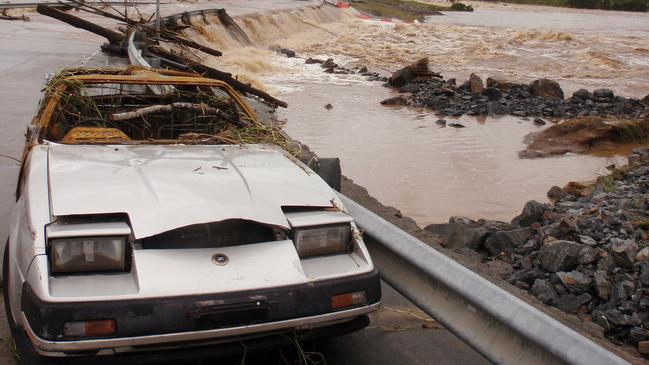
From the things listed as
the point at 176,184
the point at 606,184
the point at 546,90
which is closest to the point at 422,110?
the point at 546,90

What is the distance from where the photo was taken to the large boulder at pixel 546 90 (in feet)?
74.2

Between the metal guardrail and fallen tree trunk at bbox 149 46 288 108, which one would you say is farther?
fallen tree trunk at bbox 149 46 288 108

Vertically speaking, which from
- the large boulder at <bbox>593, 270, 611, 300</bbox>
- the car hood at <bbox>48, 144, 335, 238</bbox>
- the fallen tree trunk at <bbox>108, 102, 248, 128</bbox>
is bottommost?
the large boulder at <bbox>593, 270, 611, 300</bbox>

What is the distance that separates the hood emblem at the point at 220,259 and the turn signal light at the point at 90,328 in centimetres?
58

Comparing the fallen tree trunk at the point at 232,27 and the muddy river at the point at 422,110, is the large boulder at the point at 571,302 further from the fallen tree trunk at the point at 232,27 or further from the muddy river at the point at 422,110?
the fallen tree trunk at the point at 232,27

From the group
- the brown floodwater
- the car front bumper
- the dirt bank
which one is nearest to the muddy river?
the brown floodwater

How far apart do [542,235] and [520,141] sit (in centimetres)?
959


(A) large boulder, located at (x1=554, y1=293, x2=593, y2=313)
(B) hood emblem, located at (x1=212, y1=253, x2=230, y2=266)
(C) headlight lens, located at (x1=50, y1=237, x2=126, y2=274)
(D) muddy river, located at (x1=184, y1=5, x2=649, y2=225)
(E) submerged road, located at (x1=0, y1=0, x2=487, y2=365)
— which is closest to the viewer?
(C) headlight lens, located at (x1=50, y1=237, x2=126, y2=274)

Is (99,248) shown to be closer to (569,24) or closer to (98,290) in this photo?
(98,290)

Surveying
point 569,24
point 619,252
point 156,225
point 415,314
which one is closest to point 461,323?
point 415,314

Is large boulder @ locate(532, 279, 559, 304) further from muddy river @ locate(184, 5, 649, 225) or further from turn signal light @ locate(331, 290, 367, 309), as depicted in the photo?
muddy river @ locate(184, 5, 649, 225)

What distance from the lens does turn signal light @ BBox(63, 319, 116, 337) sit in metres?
3.03

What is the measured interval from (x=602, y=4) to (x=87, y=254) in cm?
10219

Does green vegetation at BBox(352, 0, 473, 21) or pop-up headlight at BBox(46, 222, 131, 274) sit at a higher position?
pop-up headlight at BBox(46, 222, 131, 274)
